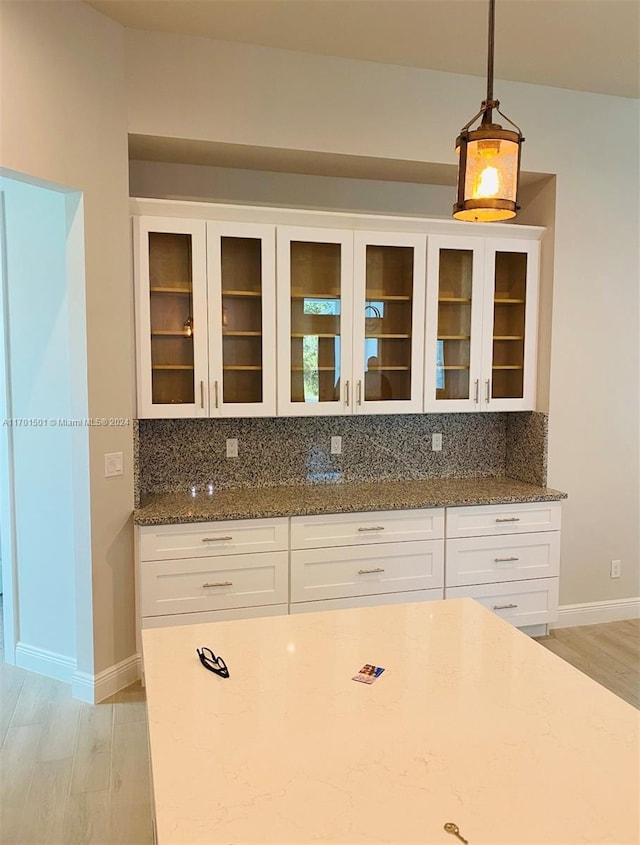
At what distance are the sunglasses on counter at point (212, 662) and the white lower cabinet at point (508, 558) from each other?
82.3 inches

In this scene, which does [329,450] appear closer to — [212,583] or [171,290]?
[212,583]

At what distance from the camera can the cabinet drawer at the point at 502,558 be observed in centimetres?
341

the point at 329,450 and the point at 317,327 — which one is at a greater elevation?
the point at 317,327

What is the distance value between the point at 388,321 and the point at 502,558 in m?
1.48

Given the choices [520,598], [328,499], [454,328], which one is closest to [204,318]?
[328,499]

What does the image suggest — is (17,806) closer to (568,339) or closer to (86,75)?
(86,75)

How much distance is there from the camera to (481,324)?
11.8 feet

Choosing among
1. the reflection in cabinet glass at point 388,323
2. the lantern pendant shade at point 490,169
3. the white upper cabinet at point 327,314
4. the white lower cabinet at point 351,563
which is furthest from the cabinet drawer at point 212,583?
the lantern pendant shade at point 490,169

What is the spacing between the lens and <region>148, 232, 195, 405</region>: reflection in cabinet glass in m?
3.14

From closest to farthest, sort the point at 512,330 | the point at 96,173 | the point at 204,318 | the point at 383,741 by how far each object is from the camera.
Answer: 1. the point at 383,741
2. the point at 96,173
3. the point at 204,318
4. the point at 512,330

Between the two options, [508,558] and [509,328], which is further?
[509,328]

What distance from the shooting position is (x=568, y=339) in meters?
3.67

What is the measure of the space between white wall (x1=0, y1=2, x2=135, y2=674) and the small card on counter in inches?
72.3

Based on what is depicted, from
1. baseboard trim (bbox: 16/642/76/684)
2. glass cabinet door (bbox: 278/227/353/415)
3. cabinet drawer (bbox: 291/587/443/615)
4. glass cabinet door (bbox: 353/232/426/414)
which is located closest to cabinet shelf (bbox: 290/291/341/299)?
glass cabinet door (bbox: 278/227/353/415)
